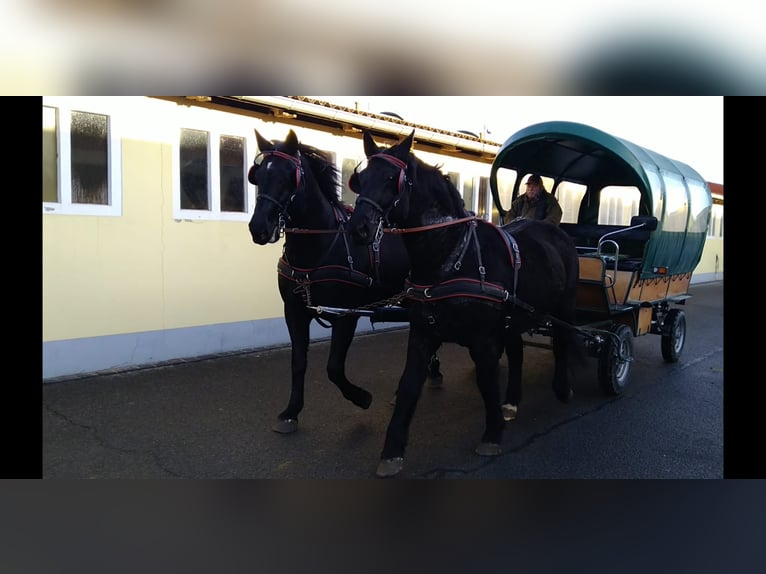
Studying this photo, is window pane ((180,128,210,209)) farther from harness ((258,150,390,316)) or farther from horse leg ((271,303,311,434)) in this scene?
horse leg ((271,303,311,434))

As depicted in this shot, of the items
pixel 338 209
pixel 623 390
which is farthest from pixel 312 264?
pixel 623 390

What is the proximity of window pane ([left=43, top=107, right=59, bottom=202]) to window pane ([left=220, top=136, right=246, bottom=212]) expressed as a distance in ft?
6.00

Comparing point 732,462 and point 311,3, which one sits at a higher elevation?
point 311,3

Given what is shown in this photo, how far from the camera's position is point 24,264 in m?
4.05

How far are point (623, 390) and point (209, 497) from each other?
13.9 feet

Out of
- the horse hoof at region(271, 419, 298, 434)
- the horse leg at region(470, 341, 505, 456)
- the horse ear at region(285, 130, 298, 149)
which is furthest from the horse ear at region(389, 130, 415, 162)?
the horse hoof at region(271, 419, 298, 434)

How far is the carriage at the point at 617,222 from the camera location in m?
5.46

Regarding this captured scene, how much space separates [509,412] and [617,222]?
9.38 ft

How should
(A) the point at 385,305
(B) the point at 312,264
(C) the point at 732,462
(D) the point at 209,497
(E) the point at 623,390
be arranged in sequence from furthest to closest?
(E) the point at 623,390 → (A) the point at 385,305 → (B) the point at 312,264 → (C) the point at 732,462 → (D) the point at 209,497

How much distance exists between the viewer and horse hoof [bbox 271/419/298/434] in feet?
14.7

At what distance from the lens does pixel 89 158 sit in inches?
229

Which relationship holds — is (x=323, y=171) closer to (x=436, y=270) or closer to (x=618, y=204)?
(x=436, y=270)

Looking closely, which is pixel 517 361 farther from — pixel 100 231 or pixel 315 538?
pixel 100 231

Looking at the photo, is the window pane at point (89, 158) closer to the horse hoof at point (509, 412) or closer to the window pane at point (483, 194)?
the horse hoof at point (509, 412)
